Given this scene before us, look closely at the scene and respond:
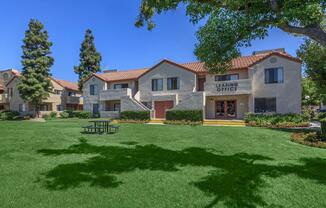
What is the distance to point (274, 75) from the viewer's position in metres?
27.5

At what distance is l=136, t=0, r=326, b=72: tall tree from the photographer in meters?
6.88

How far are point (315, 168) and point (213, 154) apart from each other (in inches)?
145

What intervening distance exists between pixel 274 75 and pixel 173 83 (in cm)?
1274

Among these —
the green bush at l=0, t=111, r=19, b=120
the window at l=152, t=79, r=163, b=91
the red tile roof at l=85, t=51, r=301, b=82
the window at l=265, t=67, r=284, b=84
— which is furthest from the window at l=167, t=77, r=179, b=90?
the green bush at l=0, t=111, r=19, b=120

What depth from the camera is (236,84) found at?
92.9 feet

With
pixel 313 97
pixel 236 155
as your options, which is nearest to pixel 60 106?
pixel 236 155

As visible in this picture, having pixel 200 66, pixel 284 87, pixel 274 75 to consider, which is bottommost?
pixel 284 87

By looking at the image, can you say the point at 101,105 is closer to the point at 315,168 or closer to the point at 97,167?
the point at 97,167

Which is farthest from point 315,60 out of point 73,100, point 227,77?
point 73,100

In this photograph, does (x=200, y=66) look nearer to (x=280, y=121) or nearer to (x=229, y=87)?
(x=229, y=87)

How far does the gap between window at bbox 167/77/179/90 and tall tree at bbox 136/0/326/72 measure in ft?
69.6

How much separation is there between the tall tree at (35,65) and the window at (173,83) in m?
21.1

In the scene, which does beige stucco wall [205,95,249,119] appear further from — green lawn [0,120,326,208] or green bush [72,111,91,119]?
green bush [72,111,91,119]

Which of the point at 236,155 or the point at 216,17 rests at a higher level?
the point at 216,17
